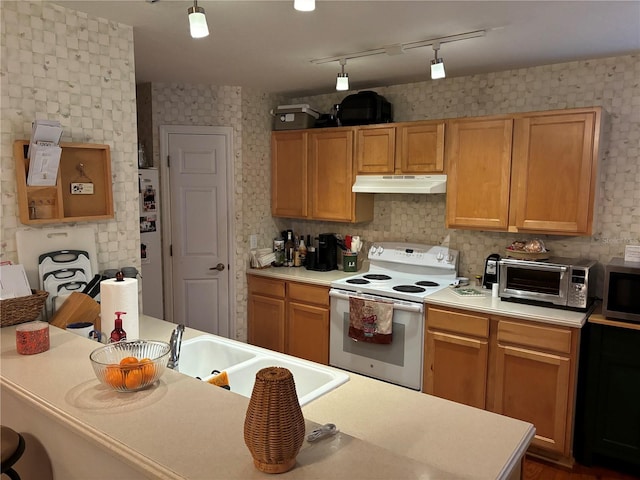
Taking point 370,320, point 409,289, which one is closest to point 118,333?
point 370,320

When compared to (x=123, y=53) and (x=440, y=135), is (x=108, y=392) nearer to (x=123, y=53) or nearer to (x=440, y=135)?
(x=123, y=53)

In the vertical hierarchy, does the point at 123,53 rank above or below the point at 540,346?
above

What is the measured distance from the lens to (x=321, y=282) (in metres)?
3.79

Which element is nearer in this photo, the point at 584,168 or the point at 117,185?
the point at 117,185

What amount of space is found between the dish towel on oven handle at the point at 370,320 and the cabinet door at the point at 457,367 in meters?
0.30

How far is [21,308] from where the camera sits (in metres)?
2.11

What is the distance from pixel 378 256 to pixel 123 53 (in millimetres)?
2478

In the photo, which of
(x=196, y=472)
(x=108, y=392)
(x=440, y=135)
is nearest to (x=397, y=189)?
(x=440, y=135)

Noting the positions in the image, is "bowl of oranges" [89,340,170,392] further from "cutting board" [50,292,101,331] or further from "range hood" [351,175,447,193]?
"range hood" [351,175,447,193]

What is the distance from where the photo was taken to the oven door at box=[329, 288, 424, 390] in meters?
3.34

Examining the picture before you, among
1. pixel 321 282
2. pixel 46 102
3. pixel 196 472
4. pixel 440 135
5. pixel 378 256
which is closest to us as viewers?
pixel 196 472

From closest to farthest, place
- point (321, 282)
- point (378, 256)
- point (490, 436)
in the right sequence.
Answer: point (490, 436), point (321, 282), point (378, 256)

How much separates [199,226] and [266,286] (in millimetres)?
783

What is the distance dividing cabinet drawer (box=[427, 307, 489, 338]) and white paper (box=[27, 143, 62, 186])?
2371mm
